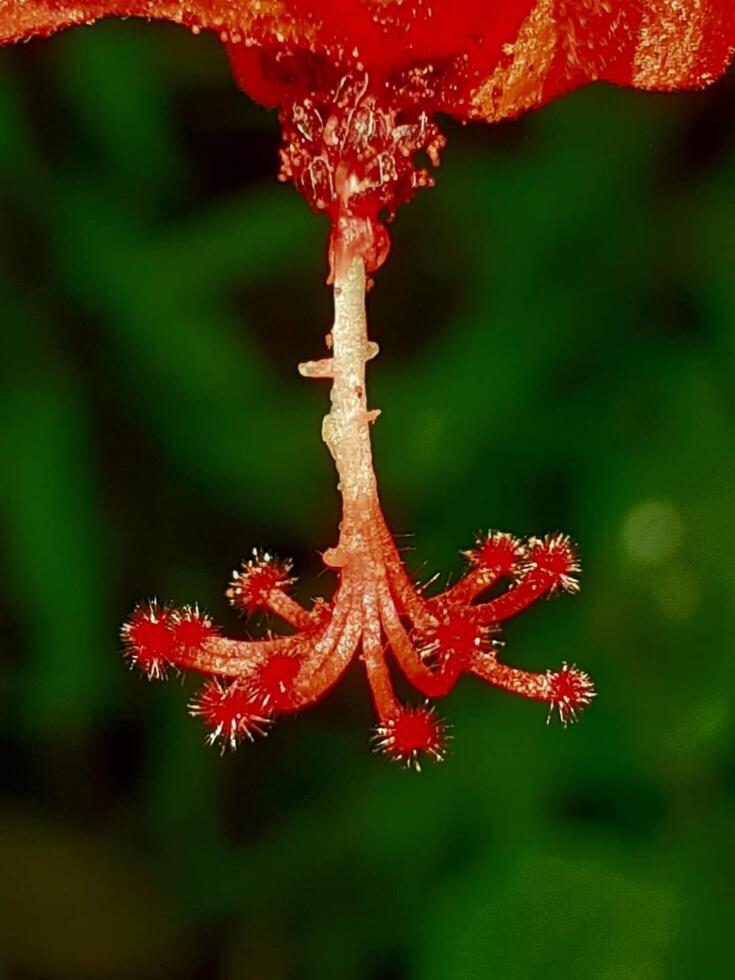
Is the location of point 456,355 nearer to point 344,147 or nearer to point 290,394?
point 290,394

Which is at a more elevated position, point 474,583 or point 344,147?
point 344,147

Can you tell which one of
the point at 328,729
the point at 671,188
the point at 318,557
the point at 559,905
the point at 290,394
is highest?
the point at 671,188

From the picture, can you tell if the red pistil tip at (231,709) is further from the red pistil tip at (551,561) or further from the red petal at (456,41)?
the red petal at (456,41)

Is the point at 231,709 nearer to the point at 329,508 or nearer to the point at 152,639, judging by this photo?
the point at 152,639

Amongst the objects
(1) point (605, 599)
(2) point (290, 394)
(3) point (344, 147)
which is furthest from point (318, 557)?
(3) point (344, 147)

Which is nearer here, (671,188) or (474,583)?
(474,583)
